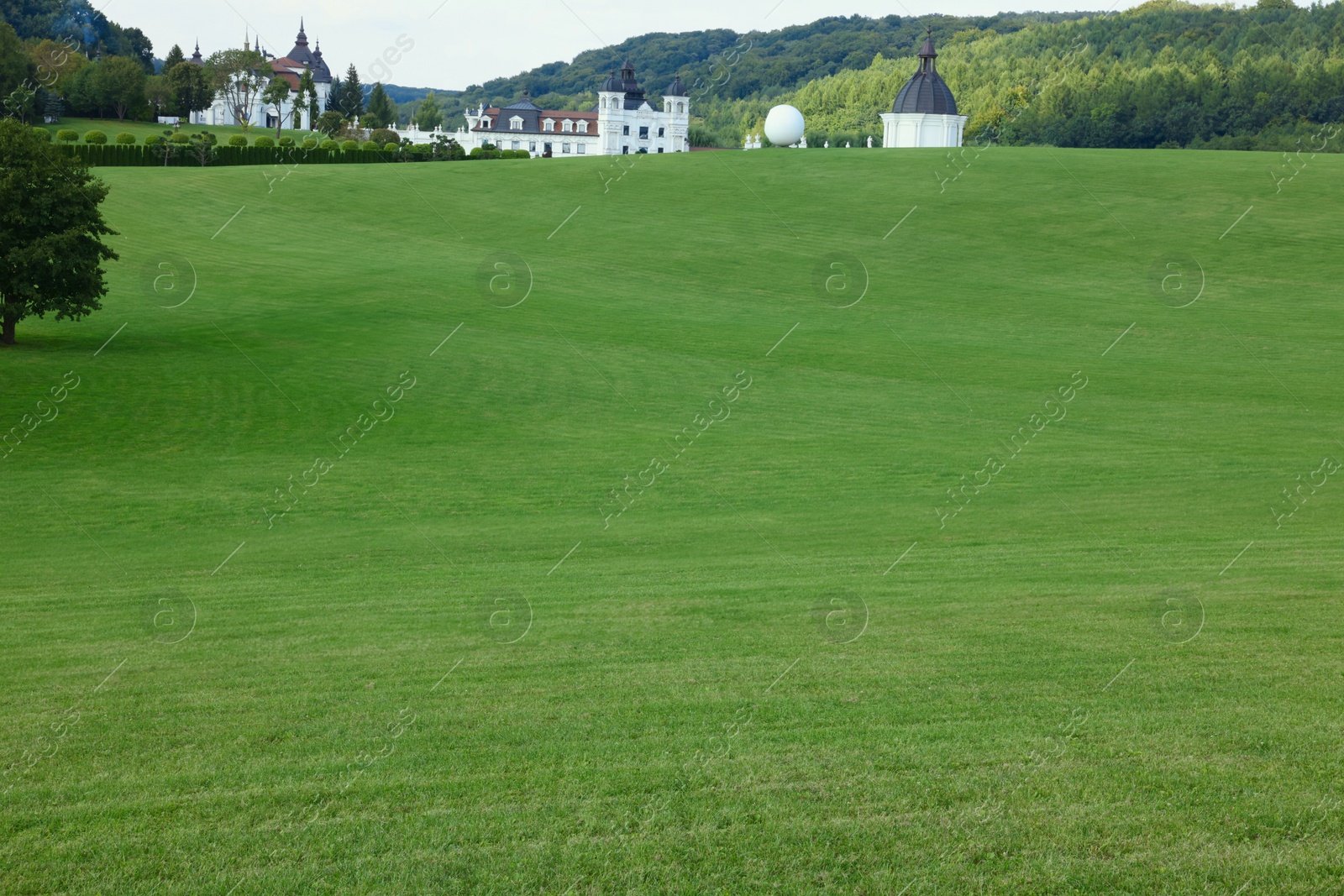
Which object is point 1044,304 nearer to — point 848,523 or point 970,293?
point 970,293

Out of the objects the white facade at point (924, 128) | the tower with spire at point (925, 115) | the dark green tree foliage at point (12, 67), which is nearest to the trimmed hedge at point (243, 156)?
the dark green tree foliage at point (12, 67)

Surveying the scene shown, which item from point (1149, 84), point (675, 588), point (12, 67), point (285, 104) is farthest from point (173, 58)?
point (675, 588)

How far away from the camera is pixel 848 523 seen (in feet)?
63.2

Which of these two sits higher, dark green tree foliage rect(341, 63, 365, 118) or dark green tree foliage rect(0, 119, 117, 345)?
dark green tree foliage rect(341, 63, 365, 118)

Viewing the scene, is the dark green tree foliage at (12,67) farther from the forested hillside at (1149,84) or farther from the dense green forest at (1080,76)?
the forested hillside at (1149,84)

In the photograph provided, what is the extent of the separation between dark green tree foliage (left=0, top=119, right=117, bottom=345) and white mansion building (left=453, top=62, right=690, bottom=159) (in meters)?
77.1

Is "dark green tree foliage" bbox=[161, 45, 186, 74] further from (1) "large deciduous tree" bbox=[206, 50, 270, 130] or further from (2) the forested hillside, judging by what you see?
(2) the forested hillside

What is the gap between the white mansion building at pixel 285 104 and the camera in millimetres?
129250

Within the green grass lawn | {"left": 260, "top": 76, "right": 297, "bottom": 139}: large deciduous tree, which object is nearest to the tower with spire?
the green grass lawn

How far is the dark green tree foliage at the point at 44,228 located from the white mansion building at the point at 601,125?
77055 millimetres

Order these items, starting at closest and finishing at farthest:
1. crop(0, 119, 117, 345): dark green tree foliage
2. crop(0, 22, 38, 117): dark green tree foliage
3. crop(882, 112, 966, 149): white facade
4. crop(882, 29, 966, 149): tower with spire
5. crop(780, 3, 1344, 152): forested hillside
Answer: crop(0, 119, 117, 345): dark green tree foliage, crop(0, 22, 38, 117): dark green tree foliage, crop(882, 29, 966, 149): tower with spire, crop(780, 3, 1344, 152): forested hillside, crop(882, 112, 966, 149): white facade

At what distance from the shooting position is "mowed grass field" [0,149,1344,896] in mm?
7496

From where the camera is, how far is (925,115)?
8469 cm

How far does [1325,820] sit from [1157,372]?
30.0 meters
